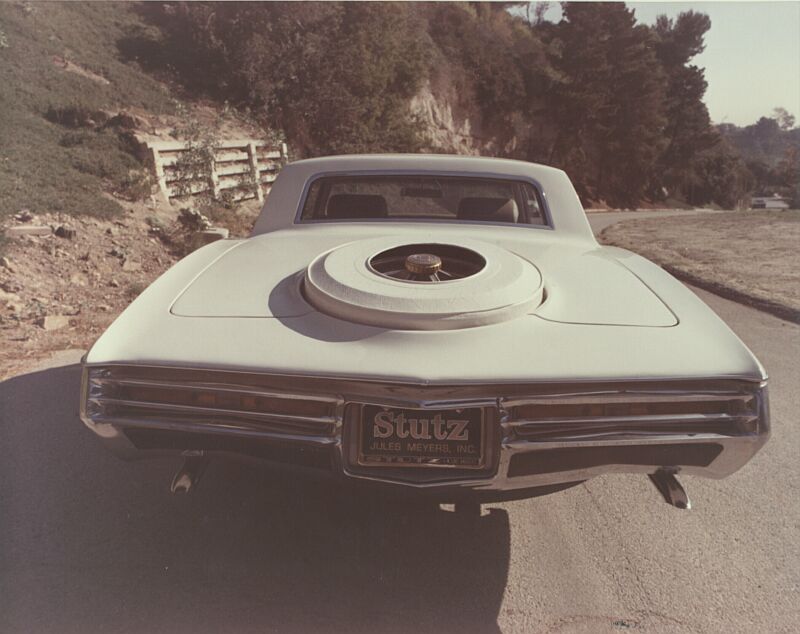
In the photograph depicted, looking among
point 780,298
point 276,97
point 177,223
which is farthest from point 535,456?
point 276,97

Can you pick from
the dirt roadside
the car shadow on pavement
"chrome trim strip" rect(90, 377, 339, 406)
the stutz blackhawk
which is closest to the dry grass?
the stutz blackhawk

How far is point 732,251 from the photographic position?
10.3 meters

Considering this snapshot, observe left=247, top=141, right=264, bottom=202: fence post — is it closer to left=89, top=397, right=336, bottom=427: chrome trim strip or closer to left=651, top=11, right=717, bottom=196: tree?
left=89, top=397, right=336, bottom=427: chrome trim strip

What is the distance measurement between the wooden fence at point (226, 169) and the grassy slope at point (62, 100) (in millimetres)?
581

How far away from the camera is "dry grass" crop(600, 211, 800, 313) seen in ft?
23.9

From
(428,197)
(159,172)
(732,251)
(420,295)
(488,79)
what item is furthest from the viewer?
(488,79)

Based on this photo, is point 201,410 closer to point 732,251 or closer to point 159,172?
point 159,172

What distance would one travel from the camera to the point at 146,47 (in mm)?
16250

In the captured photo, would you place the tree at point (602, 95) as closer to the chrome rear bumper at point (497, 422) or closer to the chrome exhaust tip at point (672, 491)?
the chrome exhaust tip at point (672, 491)

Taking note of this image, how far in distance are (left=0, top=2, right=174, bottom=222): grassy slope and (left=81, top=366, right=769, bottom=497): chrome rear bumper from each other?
618 cm

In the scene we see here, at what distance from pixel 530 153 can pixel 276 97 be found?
19.5 meters

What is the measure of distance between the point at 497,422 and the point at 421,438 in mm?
245

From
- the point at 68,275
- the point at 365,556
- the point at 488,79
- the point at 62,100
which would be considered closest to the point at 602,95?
the point at 488,79

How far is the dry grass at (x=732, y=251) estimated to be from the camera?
287 inches
